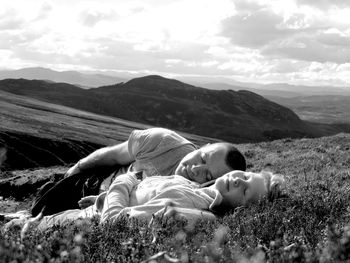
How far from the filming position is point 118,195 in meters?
6.51

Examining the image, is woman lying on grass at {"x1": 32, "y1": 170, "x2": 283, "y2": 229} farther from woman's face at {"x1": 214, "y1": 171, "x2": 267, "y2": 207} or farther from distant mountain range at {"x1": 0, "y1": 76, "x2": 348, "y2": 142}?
distant mountain range at {"x1": 0, "y1": 76, "x2": 348, "y2": 142}

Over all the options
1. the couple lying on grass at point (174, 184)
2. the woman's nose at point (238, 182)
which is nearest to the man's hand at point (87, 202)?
the couple lying on grass at point (174, 184)

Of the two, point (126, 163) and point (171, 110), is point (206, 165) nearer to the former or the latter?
point (126, 163)

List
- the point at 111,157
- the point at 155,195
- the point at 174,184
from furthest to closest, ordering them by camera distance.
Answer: the point at 111,157 → the point at 174,184 → the point at 155,195

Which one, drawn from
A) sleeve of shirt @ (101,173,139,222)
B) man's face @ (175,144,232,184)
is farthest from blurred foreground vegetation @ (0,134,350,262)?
man's face @ (175,144,232,184)

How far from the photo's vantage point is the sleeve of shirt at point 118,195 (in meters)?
6.02

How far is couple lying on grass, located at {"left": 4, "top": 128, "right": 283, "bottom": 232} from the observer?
606 cm

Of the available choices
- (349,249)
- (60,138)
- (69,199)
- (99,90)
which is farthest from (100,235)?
(99,90)

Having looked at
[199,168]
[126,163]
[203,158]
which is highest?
[203,158]

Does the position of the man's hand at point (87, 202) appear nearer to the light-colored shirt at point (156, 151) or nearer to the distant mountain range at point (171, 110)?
the light-colored shirt at point (156, 151)

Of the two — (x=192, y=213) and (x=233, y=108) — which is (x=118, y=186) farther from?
(x=233, y=108)

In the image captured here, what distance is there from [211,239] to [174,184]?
109 inches

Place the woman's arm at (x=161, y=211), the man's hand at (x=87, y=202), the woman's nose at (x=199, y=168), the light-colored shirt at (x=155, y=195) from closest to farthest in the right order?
the woman's arm at (x=161, y=211) < the light-colored shirt at (x=155, y=195) < the woman's nose at (x=199, y=168) < the man's hand at (x=87, y=202)

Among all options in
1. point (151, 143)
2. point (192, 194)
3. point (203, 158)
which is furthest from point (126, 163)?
point (192, 194)
